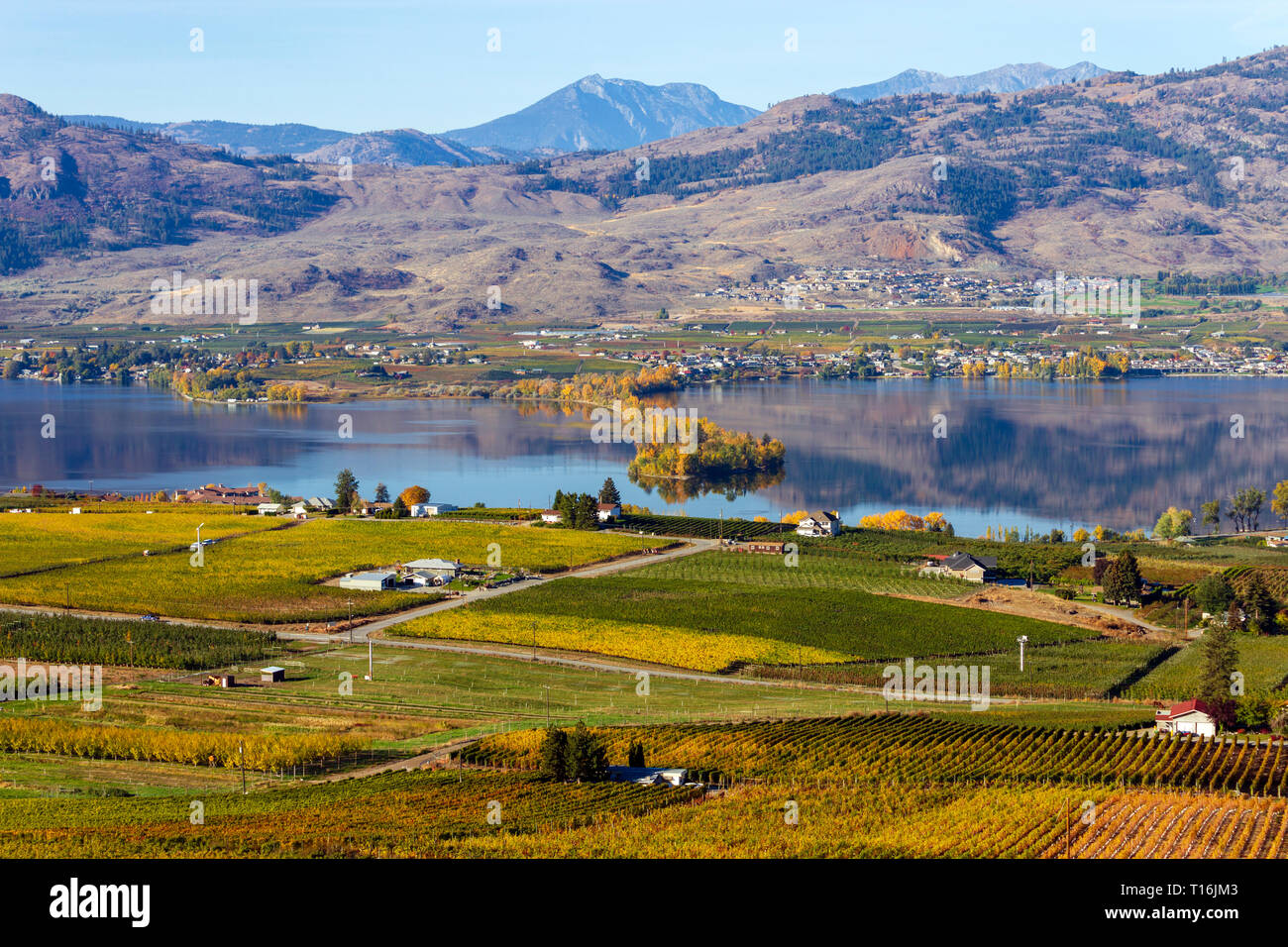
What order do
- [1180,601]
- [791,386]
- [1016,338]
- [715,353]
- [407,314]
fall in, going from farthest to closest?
[407,314] < [1016,338] < [715,353] < [791,386] < [1180,601]

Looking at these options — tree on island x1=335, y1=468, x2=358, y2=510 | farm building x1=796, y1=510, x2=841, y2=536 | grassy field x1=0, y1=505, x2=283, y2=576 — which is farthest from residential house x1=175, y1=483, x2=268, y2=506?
farm building x1=796, y1=510, x2=841, y2=536

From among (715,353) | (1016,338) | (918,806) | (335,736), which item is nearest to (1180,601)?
(918,806)

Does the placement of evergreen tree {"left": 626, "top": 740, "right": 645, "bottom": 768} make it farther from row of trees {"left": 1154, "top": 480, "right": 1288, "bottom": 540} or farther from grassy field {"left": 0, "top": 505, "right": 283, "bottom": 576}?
row of trees {"left": 1154, "top": 480, "right": 1288, "bottom": 540}

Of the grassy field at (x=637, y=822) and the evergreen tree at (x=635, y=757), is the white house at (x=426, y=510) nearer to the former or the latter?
the evergreen tree at (x=635, y=757)

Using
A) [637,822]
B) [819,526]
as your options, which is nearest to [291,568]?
[819,526]

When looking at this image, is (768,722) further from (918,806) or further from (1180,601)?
(1180,601)

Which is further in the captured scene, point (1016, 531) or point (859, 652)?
point (1016, 531)
